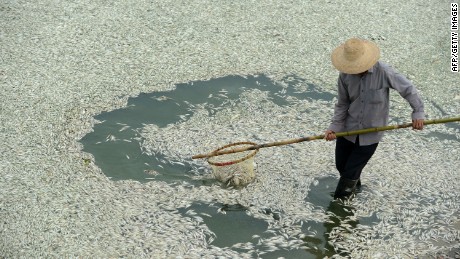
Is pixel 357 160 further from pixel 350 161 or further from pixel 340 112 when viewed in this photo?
pixel 340 112

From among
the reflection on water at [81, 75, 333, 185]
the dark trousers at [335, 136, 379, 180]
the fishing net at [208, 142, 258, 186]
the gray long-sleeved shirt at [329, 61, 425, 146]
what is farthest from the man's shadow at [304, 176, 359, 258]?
the reflection on water at [81, 75, 333, 185]

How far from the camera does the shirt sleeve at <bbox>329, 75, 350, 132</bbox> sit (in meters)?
4.60

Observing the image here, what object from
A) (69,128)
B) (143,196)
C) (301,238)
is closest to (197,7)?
(69,128)

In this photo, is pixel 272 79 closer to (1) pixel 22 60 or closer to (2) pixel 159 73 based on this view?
(2) pixel 159 73

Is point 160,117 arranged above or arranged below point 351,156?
below

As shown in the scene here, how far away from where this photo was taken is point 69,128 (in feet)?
20.2

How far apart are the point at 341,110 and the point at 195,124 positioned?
2.10m

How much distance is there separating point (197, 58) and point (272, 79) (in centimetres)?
110

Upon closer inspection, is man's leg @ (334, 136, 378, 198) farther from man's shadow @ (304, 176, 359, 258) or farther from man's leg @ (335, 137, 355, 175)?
man's shadow @ (304, 176, 359, 258)

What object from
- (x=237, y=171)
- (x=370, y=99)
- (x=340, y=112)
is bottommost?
(x=237, y=171)

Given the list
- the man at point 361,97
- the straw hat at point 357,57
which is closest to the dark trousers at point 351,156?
the man at point 361,97

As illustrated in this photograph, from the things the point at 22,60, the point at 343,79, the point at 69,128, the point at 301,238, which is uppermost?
the point at 343,79

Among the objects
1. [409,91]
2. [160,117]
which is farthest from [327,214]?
[160,117]

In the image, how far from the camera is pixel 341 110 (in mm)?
4699
